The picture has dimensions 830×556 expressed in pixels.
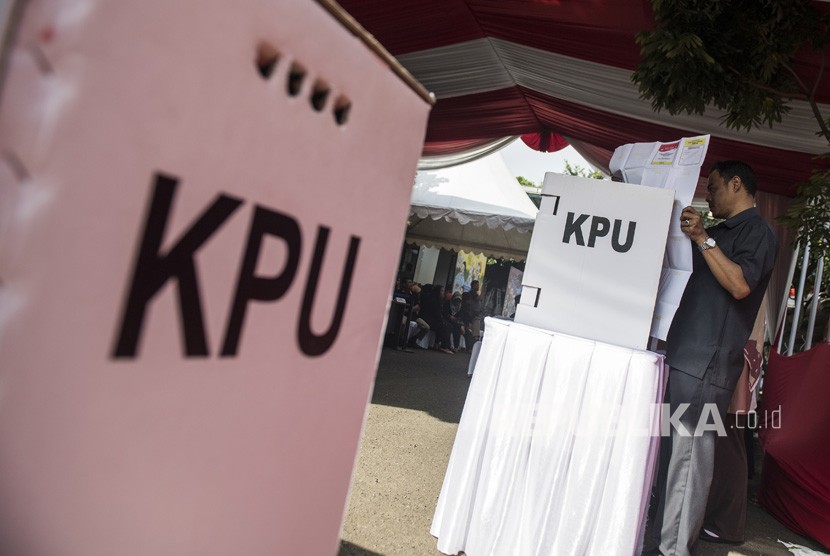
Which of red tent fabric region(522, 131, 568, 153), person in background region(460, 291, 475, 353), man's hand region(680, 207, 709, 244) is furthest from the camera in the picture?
person in background region(460, 291, 475, 353)

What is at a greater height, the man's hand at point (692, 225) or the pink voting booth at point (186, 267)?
the man's hand at point (692, 225)

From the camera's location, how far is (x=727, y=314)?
240 cm

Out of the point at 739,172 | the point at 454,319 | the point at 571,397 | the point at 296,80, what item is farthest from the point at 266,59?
the point at 454,319

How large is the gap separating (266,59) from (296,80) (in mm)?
50

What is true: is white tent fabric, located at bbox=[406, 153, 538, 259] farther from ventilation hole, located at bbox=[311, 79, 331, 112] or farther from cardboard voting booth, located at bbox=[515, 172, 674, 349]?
ventilation hole, located at bbox=[311, 79, 331, 112]

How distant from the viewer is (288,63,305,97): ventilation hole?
0.66 m

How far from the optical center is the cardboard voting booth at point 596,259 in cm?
230

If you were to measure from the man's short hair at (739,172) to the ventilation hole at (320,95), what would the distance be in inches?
95.7

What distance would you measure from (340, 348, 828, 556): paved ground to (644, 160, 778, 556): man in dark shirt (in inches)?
31.2

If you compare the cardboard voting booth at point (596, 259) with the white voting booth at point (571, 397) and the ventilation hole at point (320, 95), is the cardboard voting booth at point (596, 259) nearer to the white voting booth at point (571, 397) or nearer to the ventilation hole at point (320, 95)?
the white voting booth at point (571, 397)

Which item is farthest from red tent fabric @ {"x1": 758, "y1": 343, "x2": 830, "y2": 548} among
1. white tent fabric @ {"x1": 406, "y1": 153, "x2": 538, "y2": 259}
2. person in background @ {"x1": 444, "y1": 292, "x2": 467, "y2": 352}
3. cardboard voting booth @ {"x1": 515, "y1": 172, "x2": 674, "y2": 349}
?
person in background @ {"x1": 444, "y1": 292, "x2": 467, "y2": 352}

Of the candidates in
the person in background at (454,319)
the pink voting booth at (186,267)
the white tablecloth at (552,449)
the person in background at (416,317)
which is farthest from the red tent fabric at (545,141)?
the pink voting booth at (186,267)

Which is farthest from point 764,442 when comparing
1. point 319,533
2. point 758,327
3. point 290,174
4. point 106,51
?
point 106,51

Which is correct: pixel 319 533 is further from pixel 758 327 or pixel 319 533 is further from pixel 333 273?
pixel 758 327
